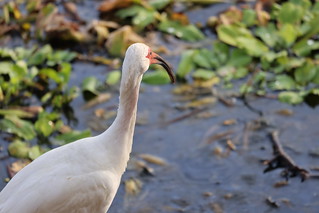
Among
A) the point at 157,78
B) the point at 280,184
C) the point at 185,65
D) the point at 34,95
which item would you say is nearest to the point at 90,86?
the point at 34,95

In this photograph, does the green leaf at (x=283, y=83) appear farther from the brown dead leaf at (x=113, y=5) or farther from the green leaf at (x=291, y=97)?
the brown dead leaf at (x=113, y=5)

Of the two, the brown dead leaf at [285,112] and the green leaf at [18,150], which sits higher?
the brown dead leaf at [285,112]

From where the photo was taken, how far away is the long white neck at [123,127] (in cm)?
340

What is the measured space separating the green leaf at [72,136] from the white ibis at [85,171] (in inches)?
47.6

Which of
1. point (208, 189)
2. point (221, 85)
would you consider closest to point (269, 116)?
point (221, 85)

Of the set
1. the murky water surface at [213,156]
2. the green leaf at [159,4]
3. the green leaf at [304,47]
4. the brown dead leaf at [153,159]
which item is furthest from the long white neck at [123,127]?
the green leaf at [159,4]

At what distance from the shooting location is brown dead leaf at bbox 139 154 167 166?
474 cm

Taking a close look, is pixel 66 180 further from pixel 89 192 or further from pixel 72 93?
pixel 72 93

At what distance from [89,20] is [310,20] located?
2097 millimetres

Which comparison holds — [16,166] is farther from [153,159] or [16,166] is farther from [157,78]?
[157,78]

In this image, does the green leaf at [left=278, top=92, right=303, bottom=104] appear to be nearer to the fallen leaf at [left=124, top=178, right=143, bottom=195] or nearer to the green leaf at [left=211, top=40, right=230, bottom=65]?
the green leaf at [left=211, top=40, right=230, bottom=65]

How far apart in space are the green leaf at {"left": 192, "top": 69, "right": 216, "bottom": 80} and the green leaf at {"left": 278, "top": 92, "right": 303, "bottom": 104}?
619 millimetres

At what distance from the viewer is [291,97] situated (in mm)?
5230

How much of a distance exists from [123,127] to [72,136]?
137 cm
